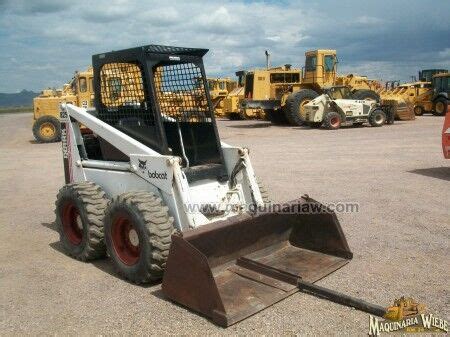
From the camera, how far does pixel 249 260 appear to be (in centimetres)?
438

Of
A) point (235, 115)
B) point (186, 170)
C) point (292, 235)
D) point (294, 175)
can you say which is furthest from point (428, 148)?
point (235, 115)

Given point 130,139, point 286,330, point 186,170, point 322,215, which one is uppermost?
point 130,139

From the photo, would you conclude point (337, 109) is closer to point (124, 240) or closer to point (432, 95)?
point (432, 95)

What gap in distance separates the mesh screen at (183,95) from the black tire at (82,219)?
1214mm

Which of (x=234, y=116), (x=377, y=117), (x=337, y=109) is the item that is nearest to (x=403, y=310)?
(x=337, y=109)

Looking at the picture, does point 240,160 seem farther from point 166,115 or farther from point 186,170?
point 166,115

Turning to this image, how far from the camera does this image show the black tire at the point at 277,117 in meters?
22.4

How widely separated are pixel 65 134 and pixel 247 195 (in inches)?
96.6

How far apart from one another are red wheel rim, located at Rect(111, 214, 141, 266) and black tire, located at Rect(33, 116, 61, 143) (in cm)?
1508

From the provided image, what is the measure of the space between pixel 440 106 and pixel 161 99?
24415 millimetres

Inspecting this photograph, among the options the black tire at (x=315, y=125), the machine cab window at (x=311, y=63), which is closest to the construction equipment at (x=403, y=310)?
the black tire at (x=315, y=125)

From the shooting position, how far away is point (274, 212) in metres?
4.54

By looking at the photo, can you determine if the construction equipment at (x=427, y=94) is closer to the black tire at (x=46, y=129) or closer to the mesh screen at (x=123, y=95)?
the black tire at (x=46, y=129)

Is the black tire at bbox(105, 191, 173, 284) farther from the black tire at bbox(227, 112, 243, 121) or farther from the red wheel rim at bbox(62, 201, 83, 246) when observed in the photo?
the black tire at bbox(227, 112, 243, 121)
